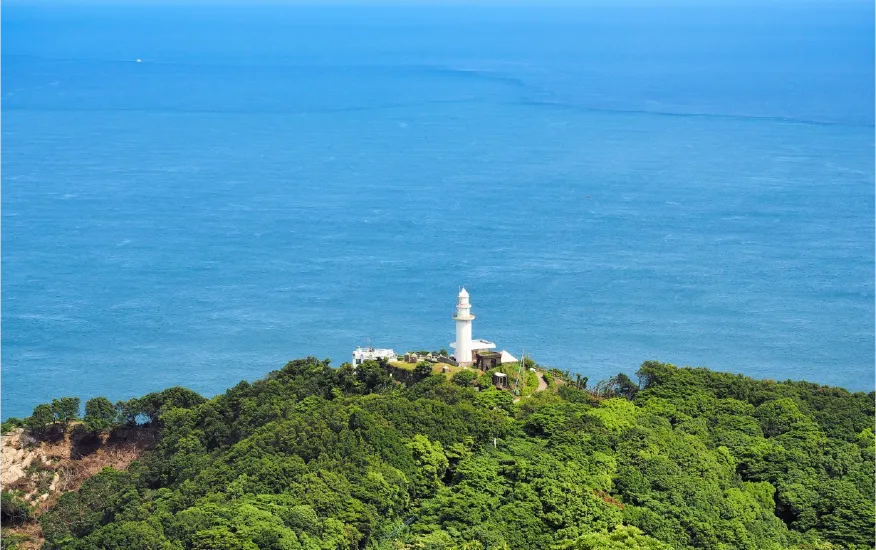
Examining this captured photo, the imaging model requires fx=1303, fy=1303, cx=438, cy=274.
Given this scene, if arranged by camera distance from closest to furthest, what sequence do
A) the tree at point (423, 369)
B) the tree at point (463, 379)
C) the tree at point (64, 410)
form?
the tree at point (463, 379), the tree at point (423, 369), the tree at point (64, 410)

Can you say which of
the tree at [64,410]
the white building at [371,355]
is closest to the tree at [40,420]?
the tree at [64,410]

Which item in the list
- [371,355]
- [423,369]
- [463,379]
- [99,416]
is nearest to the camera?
[463,379]

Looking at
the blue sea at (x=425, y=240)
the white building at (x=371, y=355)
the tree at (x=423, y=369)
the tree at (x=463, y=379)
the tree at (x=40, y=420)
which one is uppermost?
the blue sea at (x=425, y=240)

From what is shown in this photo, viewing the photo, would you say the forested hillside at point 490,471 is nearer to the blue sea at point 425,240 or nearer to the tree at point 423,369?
the tree at point 423,369

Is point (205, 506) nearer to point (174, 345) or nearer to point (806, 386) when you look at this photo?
point (806, 386)

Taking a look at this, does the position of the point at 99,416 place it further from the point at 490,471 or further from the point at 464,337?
the point at 490,471

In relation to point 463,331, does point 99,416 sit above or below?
below

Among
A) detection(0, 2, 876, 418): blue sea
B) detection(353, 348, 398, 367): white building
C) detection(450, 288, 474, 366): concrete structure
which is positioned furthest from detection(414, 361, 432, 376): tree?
detection(0, 2, 876, 418): blue sea

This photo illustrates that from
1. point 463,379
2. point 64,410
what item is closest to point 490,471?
point 463,379
